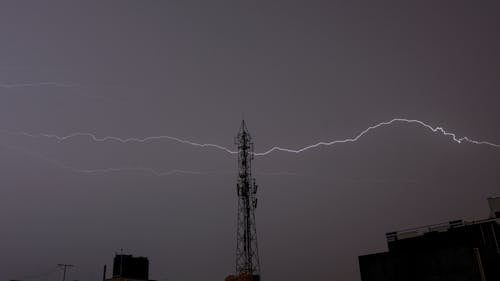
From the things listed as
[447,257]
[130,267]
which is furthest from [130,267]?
[447,257]

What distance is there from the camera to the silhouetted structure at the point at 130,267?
75.7m

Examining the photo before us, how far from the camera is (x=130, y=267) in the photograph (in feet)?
251

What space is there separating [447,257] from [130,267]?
57.5m

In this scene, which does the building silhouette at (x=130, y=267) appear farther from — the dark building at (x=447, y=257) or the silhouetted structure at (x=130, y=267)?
the dark building at (x=447, y=257)

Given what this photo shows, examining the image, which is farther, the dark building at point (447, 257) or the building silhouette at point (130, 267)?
the building silhouette at point (130, 267)

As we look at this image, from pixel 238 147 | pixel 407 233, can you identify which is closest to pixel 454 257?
pixel 407 233

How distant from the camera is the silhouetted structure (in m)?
75.7

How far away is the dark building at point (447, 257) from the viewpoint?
29.3 m

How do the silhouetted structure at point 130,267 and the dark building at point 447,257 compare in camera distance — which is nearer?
the dark building at point 447,257

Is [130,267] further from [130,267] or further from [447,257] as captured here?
[447,257]

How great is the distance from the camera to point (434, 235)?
118ft

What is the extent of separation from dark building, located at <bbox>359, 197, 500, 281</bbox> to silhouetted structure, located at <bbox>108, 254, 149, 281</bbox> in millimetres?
48970

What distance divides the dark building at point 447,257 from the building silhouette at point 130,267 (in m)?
48.9

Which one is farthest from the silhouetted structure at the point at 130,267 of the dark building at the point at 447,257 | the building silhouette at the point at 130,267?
the dark building at the point at 447,257
